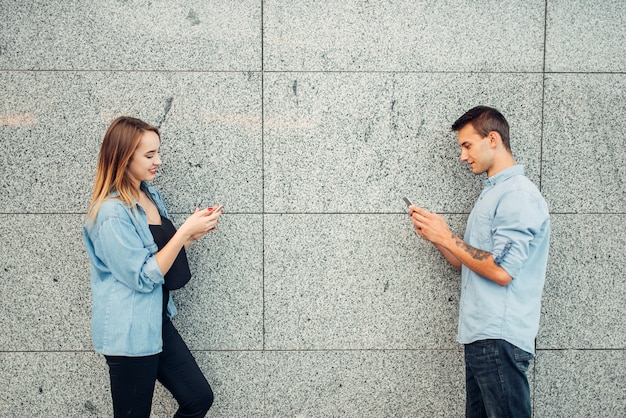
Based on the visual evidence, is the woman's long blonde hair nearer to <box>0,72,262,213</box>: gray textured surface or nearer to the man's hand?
<box>0,72,262,213</box>: gray textured surface

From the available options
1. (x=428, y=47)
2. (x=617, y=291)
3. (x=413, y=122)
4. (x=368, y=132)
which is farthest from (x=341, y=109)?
(x=617, y=291)

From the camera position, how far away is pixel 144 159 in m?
2.69

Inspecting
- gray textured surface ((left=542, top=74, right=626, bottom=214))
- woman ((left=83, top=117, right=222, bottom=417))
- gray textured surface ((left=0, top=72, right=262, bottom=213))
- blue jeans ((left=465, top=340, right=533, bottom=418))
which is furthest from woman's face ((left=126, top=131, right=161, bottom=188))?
gray textured surface ((left=542, top=74, right=626, bottom=214))

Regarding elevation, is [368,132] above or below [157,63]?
below

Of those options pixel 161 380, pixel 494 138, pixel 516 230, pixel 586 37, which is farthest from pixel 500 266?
pixel 161 380

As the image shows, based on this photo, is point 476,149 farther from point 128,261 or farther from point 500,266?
point 128,261

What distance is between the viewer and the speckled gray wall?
332cm

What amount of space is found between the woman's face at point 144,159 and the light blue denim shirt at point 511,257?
179 centimetres

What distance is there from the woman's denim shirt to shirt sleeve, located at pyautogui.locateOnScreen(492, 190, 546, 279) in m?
1.73

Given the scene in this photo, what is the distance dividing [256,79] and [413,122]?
1061 mm

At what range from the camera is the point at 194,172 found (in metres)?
3.34

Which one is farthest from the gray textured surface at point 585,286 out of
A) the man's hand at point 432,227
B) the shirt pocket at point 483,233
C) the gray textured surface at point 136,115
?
the gray textured surface at point 136,115

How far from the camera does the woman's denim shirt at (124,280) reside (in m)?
2.54

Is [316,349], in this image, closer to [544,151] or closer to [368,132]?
[368,132]
